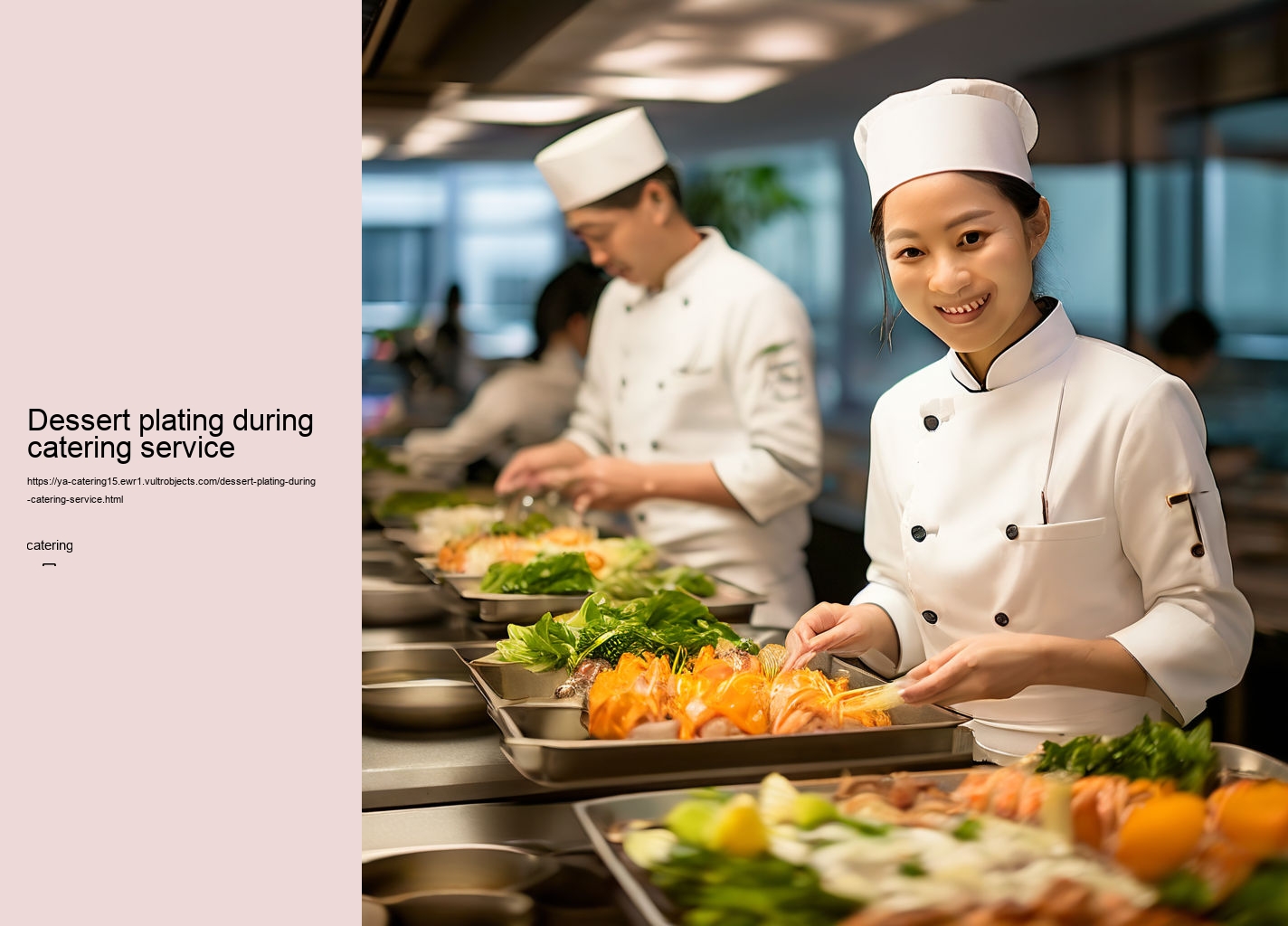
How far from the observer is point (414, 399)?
5352 mm

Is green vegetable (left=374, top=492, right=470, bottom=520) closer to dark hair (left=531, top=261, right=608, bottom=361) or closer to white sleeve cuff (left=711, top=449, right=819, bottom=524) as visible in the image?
white sleeve cuff (left=711, top=449, right=819, bottom=524)

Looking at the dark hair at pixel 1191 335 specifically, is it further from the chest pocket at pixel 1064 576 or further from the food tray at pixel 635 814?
the food tray at pixel 635 814

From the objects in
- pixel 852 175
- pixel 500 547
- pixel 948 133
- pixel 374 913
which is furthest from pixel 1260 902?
pixel 852 175

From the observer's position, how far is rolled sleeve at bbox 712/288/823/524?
7.90ft

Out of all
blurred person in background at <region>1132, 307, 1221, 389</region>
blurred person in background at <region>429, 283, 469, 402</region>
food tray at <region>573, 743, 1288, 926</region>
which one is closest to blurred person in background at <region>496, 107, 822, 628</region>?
food tray at <region>573, 743, 1288, 926</region>

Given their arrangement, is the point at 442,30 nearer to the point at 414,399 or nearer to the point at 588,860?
the point at 588,860

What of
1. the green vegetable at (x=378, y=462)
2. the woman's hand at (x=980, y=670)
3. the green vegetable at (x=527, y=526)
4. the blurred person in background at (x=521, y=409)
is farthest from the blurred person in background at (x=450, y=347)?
the woman's hand at (x=980, y=670)

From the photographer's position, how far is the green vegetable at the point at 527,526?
237 cm

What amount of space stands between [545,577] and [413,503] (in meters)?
1.20

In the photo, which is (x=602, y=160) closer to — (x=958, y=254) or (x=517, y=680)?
(x=958, y=254)

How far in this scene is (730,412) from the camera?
2627 millimetres

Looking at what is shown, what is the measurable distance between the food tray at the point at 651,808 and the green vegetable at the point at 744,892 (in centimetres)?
2

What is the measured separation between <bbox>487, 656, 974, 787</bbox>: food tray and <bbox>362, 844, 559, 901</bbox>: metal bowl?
67 mm

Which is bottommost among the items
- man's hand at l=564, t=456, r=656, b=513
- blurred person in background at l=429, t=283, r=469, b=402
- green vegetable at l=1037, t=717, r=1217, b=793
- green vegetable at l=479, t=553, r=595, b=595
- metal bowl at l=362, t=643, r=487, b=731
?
metal bowl at l=362, t=643, r=487, b=731
